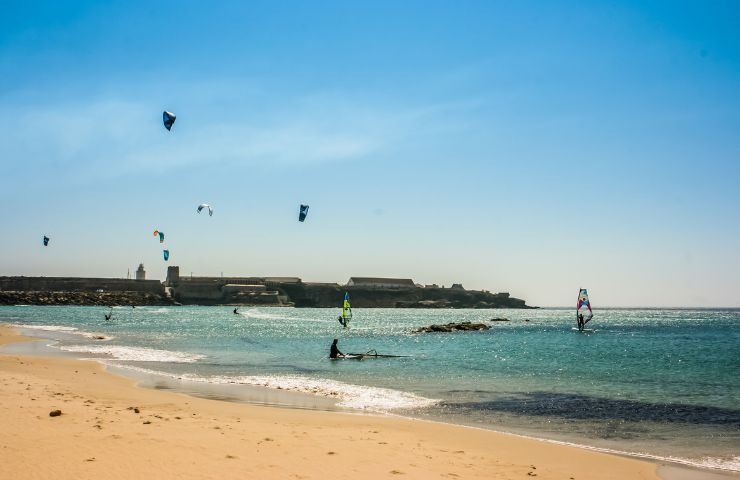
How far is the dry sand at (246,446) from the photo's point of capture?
9055 millimetres

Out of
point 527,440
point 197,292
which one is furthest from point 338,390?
point 197,292

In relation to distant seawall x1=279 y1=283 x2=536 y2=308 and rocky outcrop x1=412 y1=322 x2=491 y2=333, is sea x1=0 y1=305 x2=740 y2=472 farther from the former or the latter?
distant seawall x1=279 y1=283 x2=536 y2=308

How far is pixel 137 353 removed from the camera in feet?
112

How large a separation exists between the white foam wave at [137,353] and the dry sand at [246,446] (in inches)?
580

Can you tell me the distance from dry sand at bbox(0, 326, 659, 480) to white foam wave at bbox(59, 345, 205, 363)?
1472 cm

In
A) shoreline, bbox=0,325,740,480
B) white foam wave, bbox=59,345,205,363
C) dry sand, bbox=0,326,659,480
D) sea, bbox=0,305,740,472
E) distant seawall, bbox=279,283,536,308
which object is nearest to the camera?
dry sand, bbox=0,326,659,480

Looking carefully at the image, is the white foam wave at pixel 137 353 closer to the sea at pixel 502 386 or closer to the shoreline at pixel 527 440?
the sea at pixel 502 386

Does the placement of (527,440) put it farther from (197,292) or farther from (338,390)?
(197,292)

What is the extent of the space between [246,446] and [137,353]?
1013 inches

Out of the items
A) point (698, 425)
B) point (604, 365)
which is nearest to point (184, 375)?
point (698, 425)

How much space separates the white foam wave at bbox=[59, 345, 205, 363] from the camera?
3089cm

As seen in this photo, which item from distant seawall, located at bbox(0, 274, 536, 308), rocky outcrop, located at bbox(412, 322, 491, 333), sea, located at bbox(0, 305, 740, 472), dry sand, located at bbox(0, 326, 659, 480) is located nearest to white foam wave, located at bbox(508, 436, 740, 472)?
sea, located at bbox(0, 305, 740, 472)

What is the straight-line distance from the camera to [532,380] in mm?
25641

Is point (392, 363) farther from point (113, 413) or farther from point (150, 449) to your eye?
point (150, 449)
